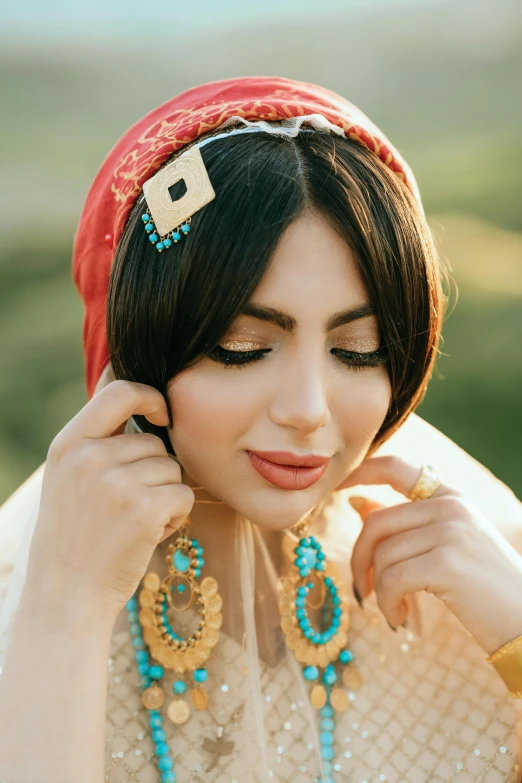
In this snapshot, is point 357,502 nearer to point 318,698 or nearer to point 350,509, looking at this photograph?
point 350,509

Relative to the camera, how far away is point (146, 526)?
1449mm

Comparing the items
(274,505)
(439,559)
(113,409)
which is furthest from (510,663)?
(113,409)

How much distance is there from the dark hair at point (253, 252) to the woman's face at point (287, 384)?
0.10ft

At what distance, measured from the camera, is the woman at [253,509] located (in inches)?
55.7

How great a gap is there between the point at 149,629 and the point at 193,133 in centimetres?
94

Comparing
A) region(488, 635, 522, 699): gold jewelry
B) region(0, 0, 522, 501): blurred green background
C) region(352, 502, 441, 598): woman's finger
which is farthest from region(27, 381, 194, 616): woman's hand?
region(0, 0, 522, 501): blurred green background

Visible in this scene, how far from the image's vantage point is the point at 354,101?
28.1 ft

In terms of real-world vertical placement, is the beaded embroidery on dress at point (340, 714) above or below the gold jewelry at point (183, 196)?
below

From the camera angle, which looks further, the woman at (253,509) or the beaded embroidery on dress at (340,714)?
the beaded embroidery on dress at (340,714)

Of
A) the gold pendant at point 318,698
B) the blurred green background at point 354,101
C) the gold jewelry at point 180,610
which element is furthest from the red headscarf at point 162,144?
the blurred green background at point 354,101

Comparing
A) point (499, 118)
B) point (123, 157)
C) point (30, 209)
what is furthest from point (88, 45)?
point (123, 157)

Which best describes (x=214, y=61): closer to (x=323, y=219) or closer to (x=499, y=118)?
(x=499, y=118)

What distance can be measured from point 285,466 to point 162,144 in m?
0.65

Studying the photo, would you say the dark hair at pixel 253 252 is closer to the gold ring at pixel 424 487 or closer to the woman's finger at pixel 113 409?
the woman's finger at pixel 113 409
